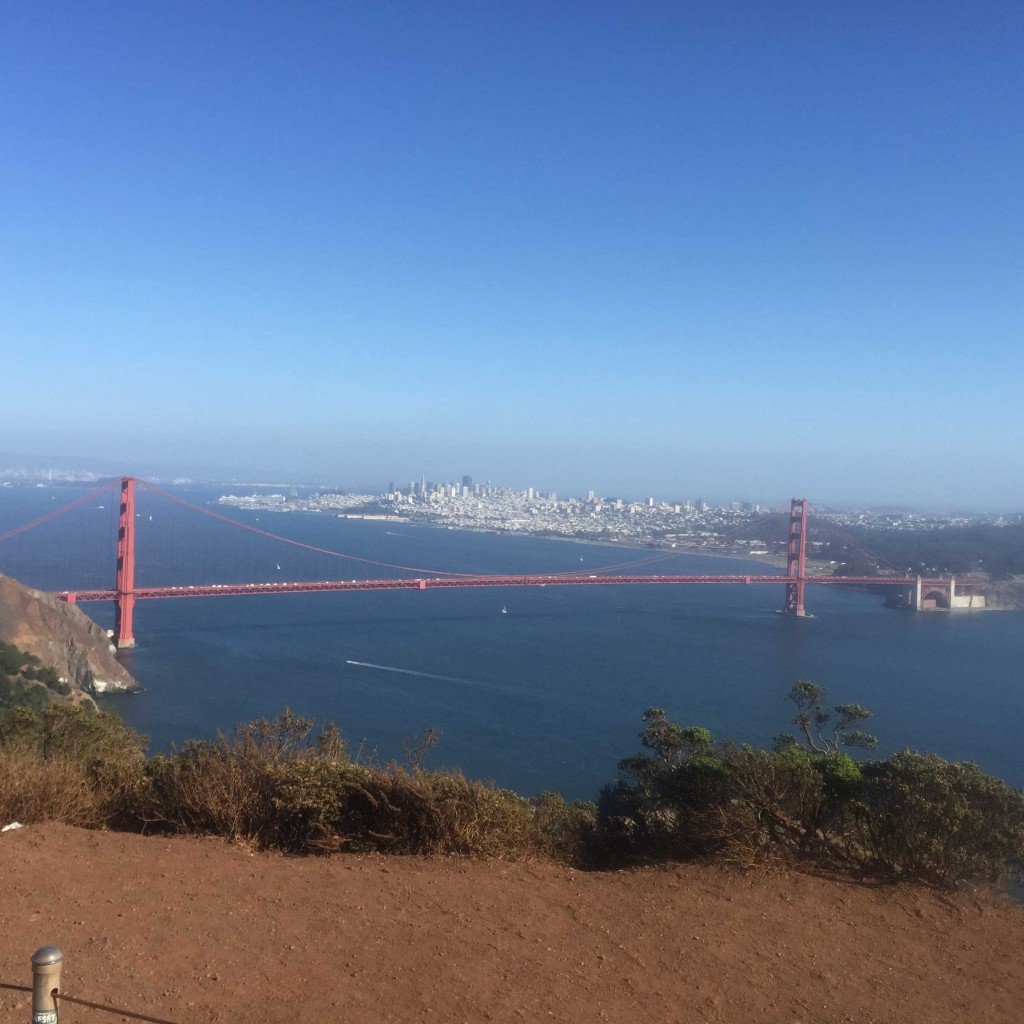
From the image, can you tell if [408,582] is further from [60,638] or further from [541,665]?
[60,638]

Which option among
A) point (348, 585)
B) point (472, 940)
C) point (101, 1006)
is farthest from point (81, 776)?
point (348, 585)

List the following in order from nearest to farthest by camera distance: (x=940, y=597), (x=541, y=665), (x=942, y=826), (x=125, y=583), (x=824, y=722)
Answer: (x=942, y=826), (x=824, y=722), (x=541, y=665), (x=125, y=583), (x=940, y=597)

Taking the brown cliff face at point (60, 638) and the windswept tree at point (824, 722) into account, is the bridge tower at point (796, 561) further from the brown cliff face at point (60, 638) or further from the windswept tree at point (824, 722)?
the brown cliff face at point (60, 638)

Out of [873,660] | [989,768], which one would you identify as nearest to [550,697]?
[989,768]

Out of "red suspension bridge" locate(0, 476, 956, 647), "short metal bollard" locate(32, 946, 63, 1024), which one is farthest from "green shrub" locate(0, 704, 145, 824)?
"red suspension bridge" locate(0, 476, 956, 647)

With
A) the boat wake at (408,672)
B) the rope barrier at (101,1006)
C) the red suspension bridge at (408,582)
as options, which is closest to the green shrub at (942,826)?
the rope barrier at (101,1006)

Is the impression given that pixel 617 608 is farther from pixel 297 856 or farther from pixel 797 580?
pixel 297 856

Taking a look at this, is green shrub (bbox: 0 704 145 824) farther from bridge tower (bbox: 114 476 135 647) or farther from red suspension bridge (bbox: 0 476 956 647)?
bridge tower (bbox: 114 476 135 647)
